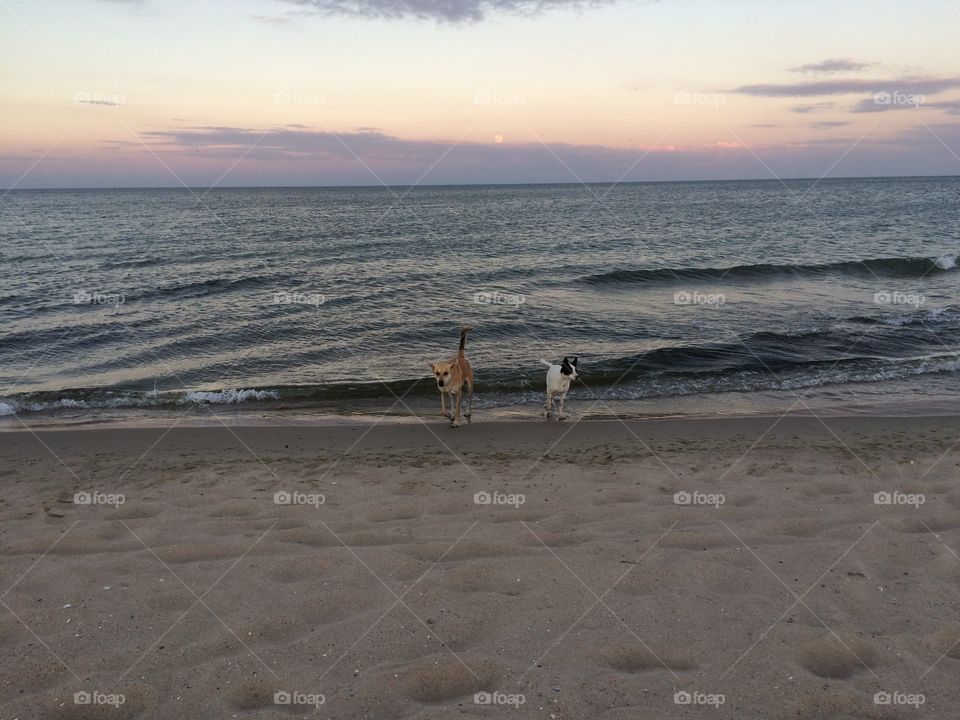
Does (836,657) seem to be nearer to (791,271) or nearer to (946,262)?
(791,271)

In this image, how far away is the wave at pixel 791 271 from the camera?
30969 millimetres

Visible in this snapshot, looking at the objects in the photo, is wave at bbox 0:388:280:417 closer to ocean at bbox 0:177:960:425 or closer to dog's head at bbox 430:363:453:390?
ocean at bbox 0:177:960:425

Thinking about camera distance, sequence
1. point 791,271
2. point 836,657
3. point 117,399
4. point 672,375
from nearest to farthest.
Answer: point 836,657
point 117,399
point 672,375
point 791,271

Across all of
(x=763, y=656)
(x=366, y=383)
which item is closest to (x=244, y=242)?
(x=366, y=383)

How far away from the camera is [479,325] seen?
21484 mm

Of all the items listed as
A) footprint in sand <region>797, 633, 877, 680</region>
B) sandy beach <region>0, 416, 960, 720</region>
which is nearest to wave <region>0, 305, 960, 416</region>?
sandy beach <region>0, 416, 960, 720</region>

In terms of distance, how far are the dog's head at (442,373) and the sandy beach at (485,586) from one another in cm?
211

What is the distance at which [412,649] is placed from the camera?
5359mm

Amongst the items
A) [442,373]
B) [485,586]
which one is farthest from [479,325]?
[485,586]

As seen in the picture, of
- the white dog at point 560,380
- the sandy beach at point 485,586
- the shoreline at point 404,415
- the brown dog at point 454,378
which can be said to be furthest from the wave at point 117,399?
the white dog at point 560,380

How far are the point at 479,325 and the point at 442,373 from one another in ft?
30.6

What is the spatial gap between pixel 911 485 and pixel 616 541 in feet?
15.0

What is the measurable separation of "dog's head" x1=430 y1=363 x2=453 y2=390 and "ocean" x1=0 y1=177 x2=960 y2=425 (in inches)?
71.3

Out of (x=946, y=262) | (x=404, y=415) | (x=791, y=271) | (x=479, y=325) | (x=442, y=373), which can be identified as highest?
(x=946, y=262)
